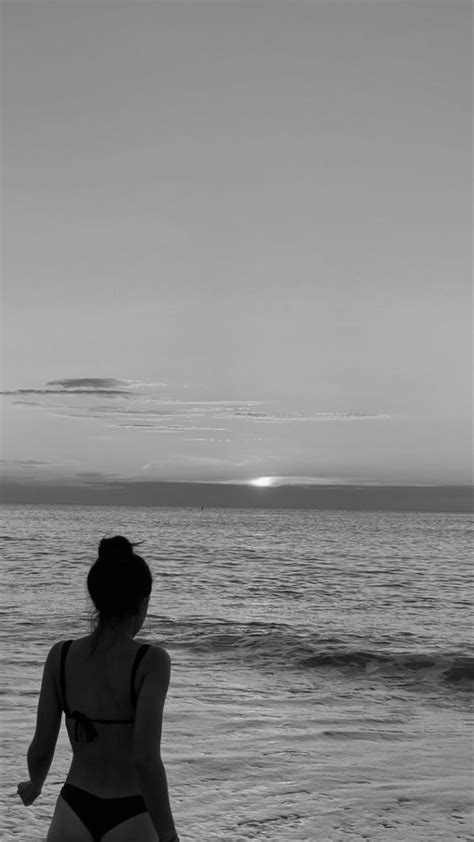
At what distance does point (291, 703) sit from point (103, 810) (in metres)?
8.87

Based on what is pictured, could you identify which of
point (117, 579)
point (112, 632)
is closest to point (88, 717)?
point (112, 632)

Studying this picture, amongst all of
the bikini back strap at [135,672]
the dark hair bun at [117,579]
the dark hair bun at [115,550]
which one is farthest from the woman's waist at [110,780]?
the dark hair bun at [115,550]

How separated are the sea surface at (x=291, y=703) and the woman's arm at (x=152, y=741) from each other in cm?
52

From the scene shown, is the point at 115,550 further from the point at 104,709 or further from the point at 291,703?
the point at 291,703

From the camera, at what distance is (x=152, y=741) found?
2.88 meters

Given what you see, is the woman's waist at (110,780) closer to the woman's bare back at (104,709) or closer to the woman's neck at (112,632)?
the woman's bare back at (104,709)

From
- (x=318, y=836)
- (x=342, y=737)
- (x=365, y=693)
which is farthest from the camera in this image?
(x=365, y=693)

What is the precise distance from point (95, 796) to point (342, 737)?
23.1 ft

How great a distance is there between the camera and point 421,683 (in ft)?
44.6

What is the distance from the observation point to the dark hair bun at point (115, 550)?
2.96m

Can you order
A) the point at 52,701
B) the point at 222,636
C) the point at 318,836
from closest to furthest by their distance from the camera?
the point at 52,701 → the point at 318,836 → the point at 222,636

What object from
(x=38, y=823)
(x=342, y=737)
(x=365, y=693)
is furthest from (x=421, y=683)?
(x=38, y=823)

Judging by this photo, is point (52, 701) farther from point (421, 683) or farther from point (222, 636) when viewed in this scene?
point (222, 636)

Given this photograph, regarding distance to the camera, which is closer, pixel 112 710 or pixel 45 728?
pixel 112 710
